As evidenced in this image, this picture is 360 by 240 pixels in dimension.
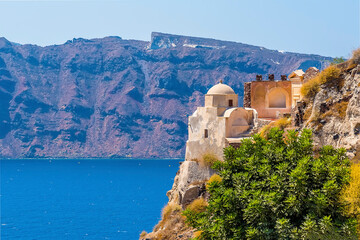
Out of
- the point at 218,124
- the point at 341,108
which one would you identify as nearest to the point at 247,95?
the point at 218,124

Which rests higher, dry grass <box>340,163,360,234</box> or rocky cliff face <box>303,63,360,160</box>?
rocky cliff face <box>303,63,360,160</box>

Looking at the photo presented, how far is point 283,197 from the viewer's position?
2541cm

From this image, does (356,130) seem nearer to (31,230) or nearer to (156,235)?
(156,235)

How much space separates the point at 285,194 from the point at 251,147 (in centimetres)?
418

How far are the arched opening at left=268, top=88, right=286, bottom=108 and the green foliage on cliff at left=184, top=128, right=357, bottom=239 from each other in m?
23.8

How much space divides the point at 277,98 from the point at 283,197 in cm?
2794

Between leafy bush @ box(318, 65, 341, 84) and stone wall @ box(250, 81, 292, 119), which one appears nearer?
leafy bush @ box(318, 65, 341, 84)

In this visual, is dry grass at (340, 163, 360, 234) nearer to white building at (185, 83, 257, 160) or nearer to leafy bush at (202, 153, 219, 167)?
white building at (185, 83, 257, 160)

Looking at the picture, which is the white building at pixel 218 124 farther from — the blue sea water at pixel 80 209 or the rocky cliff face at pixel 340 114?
the blue sea water at pixel 80 209

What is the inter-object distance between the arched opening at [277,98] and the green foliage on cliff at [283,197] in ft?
78.2

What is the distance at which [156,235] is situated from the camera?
46000 mm

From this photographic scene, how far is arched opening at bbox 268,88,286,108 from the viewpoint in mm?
52062

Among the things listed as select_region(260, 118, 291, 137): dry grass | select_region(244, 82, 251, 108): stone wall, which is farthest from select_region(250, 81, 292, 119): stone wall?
select_region(260, 118, 291, 137): dry grass

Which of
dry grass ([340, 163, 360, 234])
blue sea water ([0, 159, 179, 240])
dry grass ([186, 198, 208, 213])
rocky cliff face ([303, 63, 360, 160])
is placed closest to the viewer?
dry grass ([340, 163, 360, 234])
